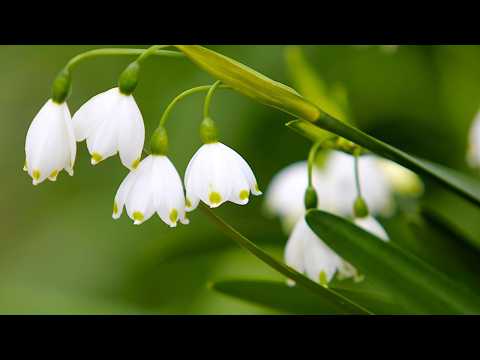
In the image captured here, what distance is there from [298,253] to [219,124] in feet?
6.32

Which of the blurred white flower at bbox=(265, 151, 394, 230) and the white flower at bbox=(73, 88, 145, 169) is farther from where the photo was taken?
the blurred white flower at bbox=(265, 151, 394, 230)

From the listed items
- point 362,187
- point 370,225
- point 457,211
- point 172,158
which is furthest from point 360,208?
point 172,158

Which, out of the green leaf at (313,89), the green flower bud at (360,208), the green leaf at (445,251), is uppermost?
the green leaf at (313,89)

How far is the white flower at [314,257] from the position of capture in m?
1.34

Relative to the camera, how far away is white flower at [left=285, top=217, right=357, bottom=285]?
4.39ft

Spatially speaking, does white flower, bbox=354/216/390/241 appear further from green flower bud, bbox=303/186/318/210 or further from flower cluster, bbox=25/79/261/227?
flower cluster, bbox=25/79/261/227

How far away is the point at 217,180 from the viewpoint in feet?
3.78

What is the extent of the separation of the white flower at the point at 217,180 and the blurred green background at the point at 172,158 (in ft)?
3.89

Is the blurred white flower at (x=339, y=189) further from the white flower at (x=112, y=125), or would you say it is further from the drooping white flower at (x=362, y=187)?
the white flower at (x=112, y=125)

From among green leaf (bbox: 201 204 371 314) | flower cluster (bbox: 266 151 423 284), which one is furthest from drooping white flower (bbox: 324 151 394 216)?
green leaf (bbox: 201 204 371 314)

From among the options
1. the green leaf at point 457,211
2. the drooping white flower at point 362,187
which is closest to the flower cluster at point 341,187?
the drooping white flower at point 362,187

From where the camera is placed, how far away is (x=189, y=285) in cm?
312
